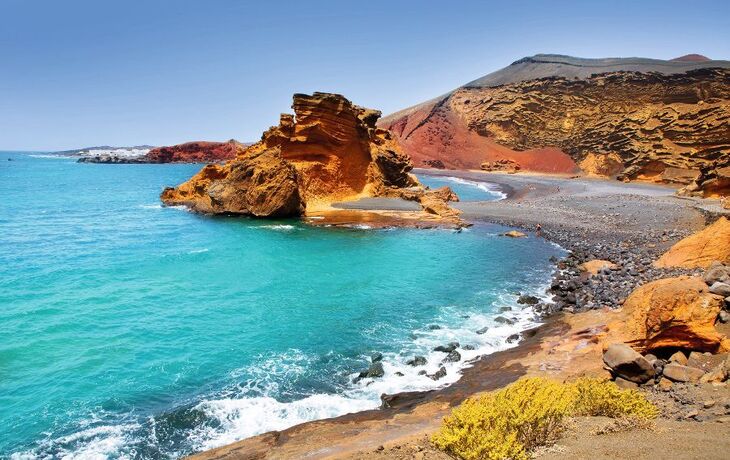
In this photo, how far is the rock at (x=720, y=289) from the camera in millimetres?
12266

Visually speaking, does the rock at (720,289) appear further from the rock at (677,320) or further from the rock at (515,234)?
the rock at (515,234)

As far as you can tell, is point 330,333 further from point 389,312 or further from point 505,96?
point 505,96

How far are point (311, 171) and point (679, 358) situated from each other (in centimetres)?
3589

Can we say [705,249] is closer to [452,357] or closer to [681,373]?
[681,373]

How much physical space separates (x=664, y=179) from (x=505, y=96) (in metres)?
46.0

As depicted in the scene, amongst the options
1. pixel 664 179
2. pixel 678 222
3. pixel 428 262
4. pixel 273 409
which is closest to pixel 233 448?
pixel 273 409

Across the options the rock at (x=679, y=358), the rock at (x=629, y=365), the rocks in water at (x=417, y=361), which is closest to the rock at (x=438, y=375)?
the rocks in water at (x=417, y=361)

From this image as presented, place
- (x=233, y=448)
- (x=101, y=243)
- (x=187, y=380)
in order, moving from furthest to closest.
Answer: (x=101, y=243) → (x=187, y=380) → (x=233, y=448)

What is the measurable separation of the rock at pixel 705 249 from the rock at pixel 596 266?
2243 millimetres

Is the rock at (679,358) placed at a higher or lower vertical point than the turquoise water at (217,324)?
higher

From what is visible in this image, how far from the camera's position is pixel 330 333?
15.4 metres

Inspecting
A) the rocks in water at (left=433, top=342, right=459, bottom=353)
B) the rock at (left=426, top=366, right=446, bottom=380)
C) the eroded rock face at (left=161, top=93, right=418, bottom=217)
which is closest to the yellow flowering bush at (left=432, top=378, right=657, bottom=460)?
the rock at (left=426, top=366, right=446, bottom=380)

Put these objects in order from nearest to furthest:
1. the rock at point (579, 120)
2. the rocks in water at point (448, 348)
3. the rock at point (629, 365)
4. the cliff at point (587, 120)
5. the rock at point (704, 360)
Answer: the rock at point (629, 365) < the rock at point (704, 360) < the rocks in water at point (448, 348) < the cliff at point (587, 120) < the rock at point (579, 120)

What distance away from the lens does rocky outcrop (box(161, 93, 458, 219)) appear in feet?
125
